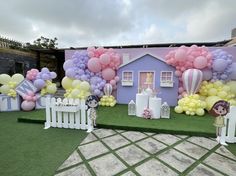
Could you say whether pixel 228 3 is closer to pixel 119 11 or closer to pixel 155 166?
pixel 119 11

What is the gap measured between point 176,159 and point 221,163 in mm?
687

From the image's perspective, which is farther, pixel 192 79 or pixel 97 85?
pixel 97 85

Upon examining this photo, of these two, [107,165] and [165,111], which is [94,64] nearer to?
[165,111]

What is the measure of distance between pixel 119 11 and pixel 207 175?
22.3ft

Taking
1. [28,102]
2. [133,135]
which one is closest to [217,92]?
[133,135]

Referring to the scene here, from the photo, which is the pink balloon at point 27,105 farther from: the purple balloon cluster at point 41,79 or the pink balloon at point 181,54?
the pink balloon at point 181,54

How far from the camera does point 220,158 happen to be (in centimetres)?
258

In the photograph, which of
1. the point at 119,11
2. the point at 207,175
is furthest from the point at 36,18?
the point at 207,175

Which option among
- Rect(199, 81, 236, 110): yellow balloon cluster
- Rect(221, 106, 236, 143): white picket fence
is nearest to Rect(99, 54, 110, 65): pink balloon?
Rect(199, 81, 236, 110): yellow balloon cluster

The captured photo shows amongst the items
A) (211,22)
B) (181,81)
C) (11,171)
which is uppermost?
(211,22)

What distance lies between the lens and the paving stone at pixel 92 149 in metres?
2.66

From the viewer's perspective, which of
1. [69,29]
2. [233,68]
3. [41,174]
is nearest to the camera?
[41,174]

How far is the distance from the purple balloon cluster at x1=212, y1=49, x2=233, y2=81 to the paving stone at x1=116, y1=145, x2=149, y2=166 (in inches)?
168

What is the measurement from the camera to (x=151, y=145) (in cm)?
305
